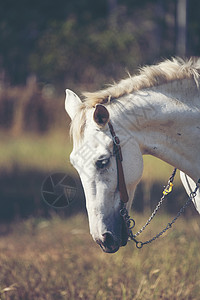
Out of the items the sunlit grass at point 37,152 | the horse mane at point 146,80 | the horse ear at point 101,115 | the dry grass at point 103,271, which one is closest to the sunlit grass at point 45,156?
the sunlit grass at point 37,152

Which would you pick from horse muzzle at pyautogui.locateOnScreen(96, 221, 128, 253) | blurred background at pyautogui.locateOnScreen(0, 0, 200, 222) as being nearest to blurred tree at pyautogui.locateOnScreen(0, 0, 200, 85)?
blurred background at pyautogui.locateOnScreen(0, 0, 200, 222)

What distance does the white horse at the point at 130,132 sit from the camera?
2777 mm

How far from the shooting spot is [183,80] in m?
3.04

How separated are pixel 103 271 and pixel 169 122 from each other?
1888 millimetres

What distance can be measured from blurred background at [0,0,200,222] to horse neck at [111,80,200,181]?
3.07m

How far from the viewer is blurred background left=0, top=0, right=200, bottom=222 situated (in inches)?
322

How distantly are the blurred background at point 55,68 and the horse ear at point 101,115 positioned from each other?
3.44m

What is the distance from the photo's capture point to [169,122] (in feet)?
9.88

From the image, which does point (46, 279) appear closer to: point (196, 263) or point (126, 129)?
point (196, 263)

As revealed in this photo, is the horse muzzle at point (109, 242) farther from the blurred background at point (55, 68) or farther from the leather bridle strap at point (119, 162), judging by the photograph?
the blurred background at point (55, 68)

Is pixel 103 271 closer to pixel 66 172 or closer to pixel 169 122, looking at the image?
pixel 66 172

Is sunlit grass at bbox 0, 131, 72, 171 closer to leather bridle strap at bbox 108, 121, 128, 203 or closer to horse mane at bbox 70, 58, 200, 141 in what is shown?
horse mane at bbox 70, 58, 200, 141

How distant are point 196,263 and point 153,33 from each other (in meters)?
16.7

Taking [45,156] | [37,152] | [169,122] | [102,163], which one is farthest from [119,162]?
A: [37,152]
